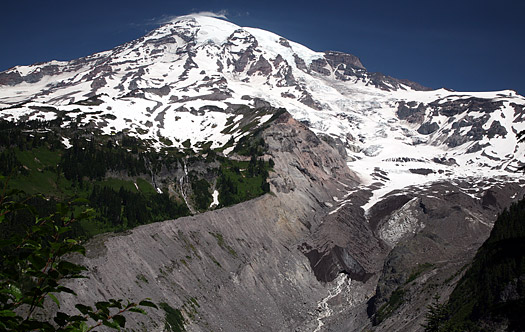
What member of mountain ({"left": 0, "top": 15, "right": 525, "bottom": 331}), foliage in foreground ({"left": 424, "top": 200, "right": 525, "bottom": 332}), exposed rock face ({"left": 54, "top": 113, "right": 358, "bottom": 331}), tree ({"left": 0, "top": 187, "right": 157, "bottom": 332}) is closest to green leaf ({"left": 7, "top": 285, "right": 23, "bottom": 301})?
tree ({"left": 0, "top": 187, "right": 157, "bottom": 332})

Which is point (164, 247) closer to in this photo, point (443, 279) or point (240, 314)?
point (240, 314)

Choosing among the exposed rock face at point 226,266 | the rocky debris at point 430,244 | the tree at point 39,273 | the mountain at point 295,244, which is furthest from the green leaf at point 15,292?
the rocky debris at point 430,244

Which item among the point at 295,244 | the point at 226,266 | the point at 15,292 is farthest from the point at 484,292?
the point at 15,292

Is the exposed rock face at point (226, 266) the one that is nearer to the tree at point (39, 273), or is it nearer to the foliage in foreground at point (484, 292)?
the foliage in foreground at point (484, 292)

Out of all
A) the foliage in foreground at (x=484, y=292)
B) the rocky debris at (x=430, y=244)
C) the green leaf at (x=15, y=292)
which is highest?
the green leaf at (x=15, y=292)

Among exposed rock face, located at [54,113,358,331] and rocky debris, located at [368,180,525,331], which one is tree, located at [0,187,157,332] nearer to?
exposed rock face, located at [54,113,358,331]

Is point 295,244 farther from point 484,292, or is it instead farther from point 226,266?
point 484,292

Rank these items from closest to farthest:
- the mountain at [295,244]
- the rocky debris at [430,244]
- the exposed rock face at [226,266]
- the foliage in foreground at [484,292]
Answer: the foliage in foreground at [484,292]
the exposed rock face at [226,266]
the mountain at [295,244]
the rocky debris at [430,244]

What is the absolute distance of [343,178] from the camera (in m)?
193

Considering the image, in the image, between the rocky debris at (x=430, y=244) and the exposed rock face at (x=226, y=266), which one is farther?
the rocky debris at (x=430, y=244)

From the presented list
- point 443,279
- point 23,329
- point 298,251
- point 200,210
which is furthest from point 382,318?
point 23,329

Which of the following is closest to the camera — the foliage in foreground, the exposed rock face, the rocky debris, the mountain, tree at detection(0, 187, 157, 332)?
tree at detection(0, 187, 157, 332)

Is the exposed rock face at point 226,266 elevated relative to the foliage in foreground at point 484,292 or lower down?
lower down

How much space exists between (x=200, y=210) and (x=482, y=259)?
2631 inches
